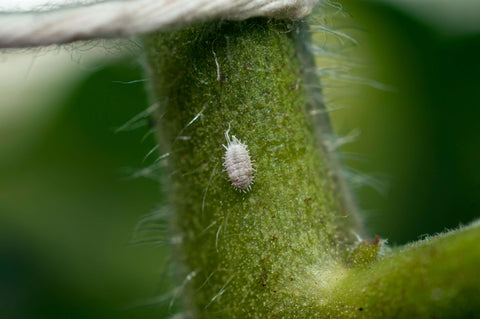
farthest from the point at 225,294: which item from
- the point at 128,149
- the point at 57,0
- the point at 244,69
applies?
the point at 128,149

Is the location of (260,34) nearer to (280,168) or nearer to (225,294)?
(280,168)

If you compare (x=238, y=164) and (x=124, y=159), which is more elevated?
(x=238, y=164)

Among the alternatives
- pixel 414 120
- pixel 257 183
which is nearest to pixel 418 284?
pixel 257 183

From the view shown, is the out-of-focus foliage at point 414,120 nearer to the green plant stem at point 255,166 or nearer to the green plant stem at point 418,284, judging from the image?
the green plant stem at point 255,166

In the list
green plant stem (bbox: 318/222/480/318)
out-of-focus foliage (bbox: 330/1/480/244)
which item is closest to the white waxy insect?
green plant stem (bbox: 318/222/480/318)

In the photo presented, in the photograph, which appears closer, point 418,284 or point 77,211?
point 418,284

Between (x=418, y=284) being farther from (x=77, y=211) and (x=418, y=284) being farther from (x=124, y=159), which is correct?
(x=77, y=211)
